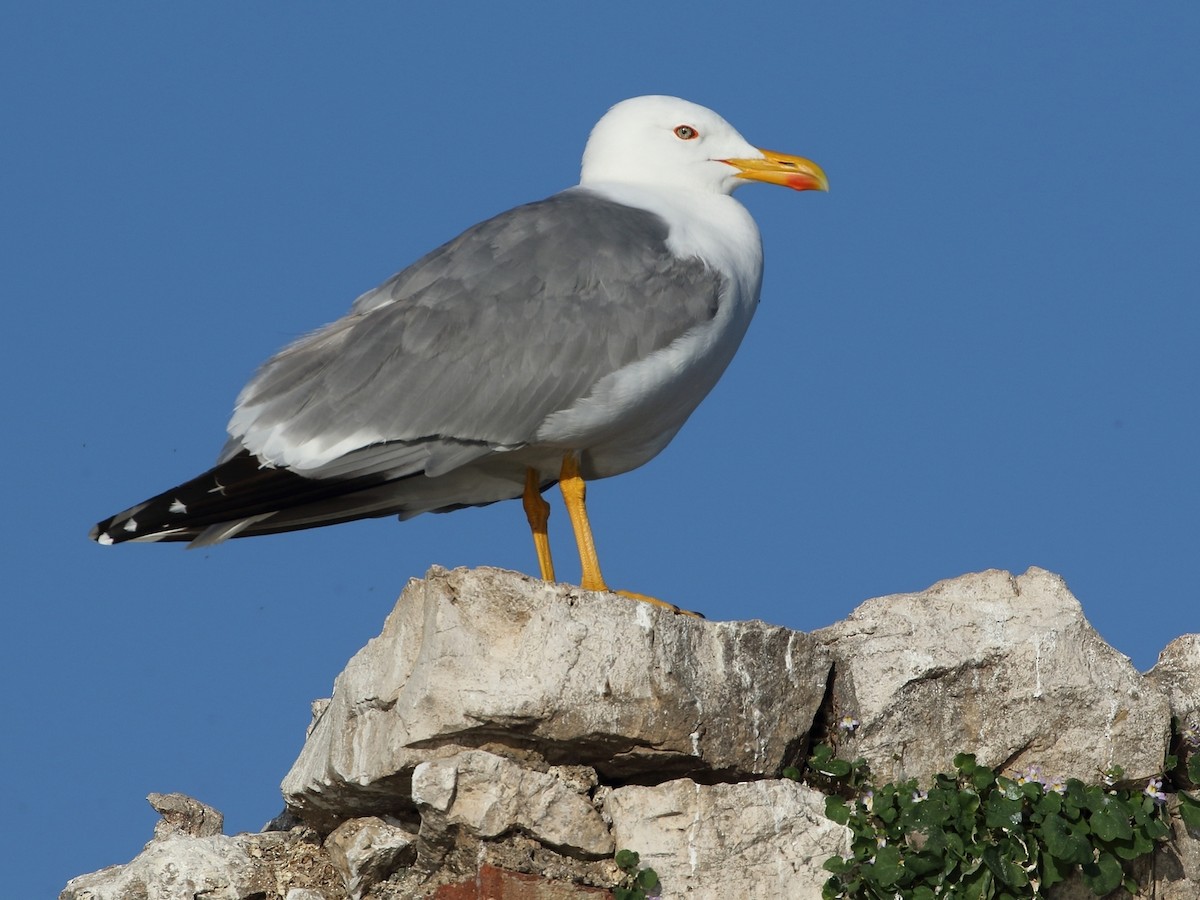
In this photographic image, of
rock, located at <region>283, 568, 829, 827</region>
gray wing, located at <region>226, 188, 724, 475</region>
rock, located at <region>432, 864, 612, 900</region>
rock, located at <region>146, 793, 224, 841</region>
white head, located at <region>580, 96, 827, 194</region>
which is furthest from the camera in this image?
white head, located at <region>580, 96, 827, 194</region>

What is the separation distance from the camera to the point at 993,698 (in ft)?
23.7

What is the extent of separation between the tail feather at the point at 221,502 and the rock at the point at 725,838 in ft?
6.46

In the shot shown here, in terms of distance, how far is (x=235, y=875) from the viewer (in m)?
7.18

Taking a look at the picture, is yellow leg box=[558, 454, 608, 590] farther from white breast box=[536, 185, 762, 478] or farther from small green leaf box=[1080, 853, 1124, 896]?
small green leaf box=[1080, 853, 1124, 896]

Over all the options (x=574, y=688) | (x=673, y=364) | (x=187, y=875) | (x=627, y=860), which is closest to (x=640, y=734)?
(x=574, y=688)

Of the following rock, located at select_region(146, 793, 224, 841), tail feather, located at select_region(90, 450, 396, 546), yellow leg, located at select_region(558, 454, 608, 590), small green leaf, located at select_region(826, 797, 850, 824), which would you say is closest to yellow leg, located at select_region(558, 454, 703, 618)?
yellow leg, located at select_region(558, 454, 608, 590)

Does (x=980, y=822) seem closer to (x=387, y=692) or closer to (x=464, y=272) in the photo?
(x=387, y=692)

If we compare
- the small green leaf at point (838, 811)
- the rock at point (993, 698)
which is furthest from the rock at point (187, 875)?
the rock at point (993, 698)

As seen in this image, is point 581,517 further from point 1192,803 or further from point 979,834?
point 1192,803

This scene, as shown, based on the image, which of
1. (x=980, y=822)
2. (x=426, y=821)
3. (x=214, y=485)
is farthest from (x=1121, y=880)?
(x=214, y=485)

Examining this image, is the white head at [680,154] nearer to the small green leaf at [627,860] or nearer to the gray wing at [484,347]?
the gray wing at [484,347]

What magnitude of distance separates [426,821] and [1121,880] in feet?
9.67

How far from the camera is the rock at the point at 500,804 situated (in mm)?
6492

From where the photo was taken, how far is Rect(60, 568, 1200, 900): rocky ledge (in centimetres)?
656
